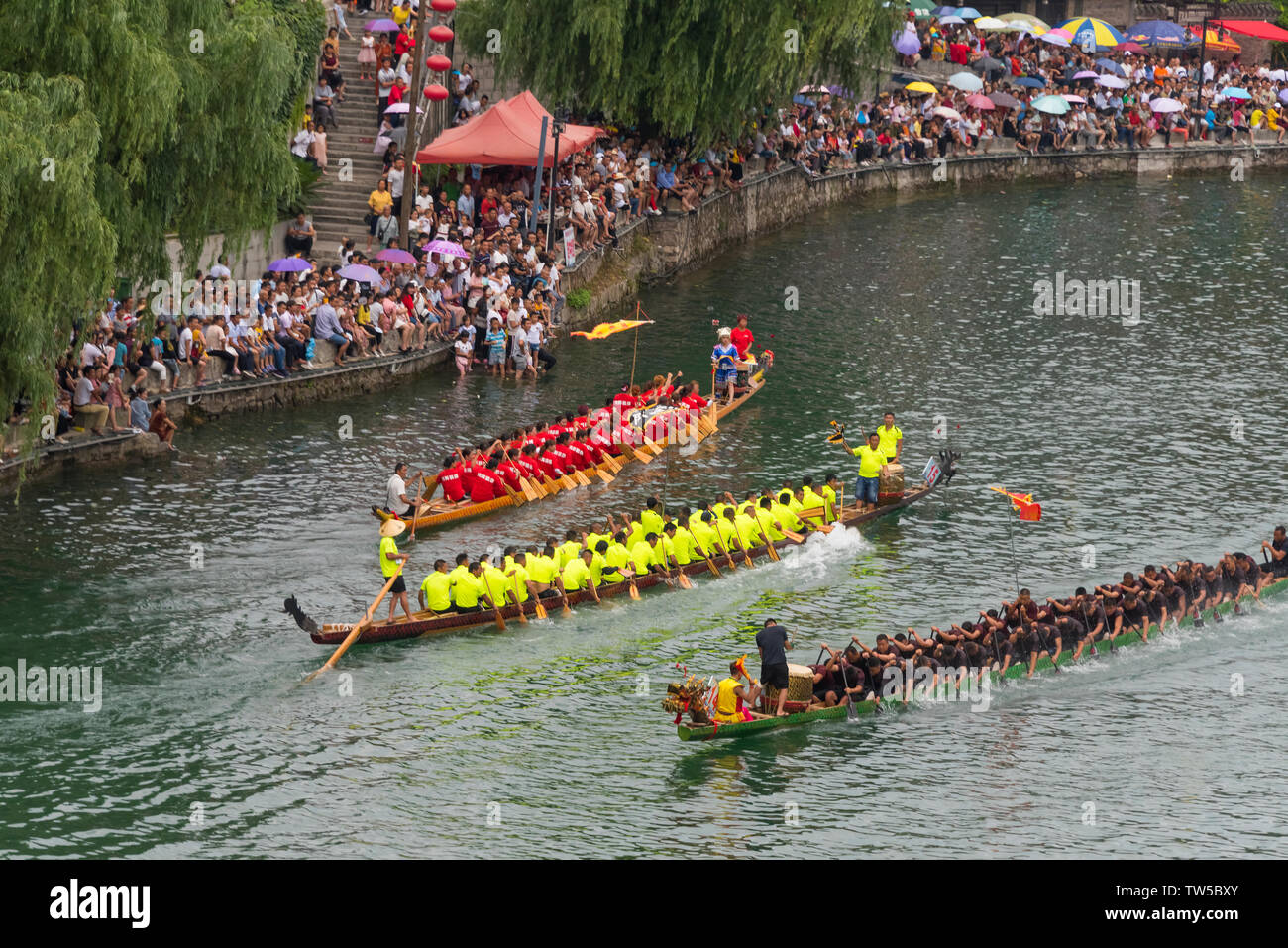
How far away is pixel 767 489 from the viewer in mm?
39312

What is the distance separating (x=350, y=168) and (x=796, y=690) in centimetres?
2742

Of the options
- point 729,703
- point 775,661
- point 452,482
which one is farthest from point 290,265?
point 729,703

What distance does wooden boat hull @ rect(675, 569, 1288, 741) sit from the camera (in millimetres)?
28359

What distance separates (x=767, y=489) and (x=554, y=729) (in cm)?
1142

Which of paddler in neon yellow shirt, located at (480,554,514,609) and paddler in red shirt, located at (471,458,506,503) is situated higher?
paddler in red shirt, located at (471,458,506,503)

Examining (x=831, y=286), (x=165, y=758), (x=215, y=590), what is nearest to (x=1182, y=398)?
(x=831, y=286)

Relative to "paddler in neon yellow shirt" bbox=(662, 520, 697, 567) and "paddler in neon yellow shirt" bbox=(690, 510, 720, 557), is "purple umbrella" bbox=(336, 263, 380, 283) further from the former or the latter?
"paddler in neon yellow shirt" bbox=(662, 520, 697, 567)

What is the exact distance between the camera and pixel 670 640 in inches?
1291

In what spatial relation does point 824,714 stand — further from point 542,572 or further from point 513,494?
point 513,494

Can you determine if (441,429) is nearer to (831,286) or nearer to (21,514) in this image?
(21,514)

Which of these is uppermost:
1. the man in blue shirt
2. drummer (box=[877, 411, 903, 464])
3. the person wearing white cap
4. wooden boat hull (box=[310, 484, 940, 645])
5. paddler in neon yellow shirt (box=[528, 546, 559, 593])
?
the man in blue shirt

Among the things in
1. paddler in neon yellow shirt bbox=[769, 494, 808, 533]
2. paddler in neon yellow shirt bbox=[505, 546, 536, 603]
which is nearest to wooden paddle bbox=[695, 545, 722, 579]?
paddler in neon yellow shirt bbox=[769, 494, 808, 533]

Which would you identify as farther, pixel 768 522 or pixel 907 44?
pixel 907 44

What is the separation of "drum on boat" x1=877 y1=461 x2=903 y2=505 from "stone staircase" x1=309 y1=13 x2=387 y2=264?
16.5 meters
